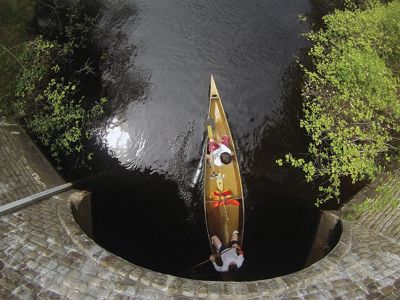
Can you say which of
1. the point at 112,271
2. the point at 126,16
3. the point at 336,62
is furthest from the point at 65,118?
the point at 336,62

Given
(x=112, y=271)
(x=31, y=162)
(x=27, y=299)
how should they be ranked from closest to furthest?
(x=27, y=299) → (x=112, y=271) → (x=31, y=162)

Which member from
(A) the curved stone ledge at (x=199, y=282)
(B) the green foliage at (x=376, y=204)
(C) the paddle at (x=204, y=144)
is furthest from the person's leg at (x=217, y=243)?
(B) the green foliage at (x=376, y=204)

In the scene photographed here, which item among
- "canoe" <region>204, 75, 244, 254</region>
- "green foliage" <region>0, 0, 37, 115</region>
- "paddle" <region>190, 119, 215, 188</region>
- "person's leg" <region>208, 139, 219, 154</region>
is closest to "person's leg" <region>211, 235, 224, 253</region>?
"canoe" <region>204, 75, 244, 254</region>

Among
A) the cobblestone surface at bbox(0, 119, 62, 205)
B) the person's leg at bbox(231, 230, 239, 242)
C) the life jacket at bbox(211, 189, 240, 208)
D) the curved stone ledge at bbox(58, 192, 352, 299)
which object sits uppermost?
the cobblestone surface at bbox(0, 119, 62, 205)

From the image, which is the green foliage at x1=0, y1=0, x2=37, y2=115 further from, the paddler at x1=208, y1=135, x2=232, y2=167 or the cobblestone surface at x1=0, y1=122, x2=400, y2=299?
the paddler at x1=208, y1=135, x2=232, y2=167

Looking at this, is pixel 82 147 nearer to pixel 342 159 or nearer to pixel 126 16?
pixel 126 16

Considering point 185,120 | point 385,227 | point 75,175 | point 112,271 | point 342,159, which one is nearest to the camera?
point 112,271

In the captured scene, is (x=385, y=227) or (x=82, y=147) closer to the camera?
(x=385, y=227)
